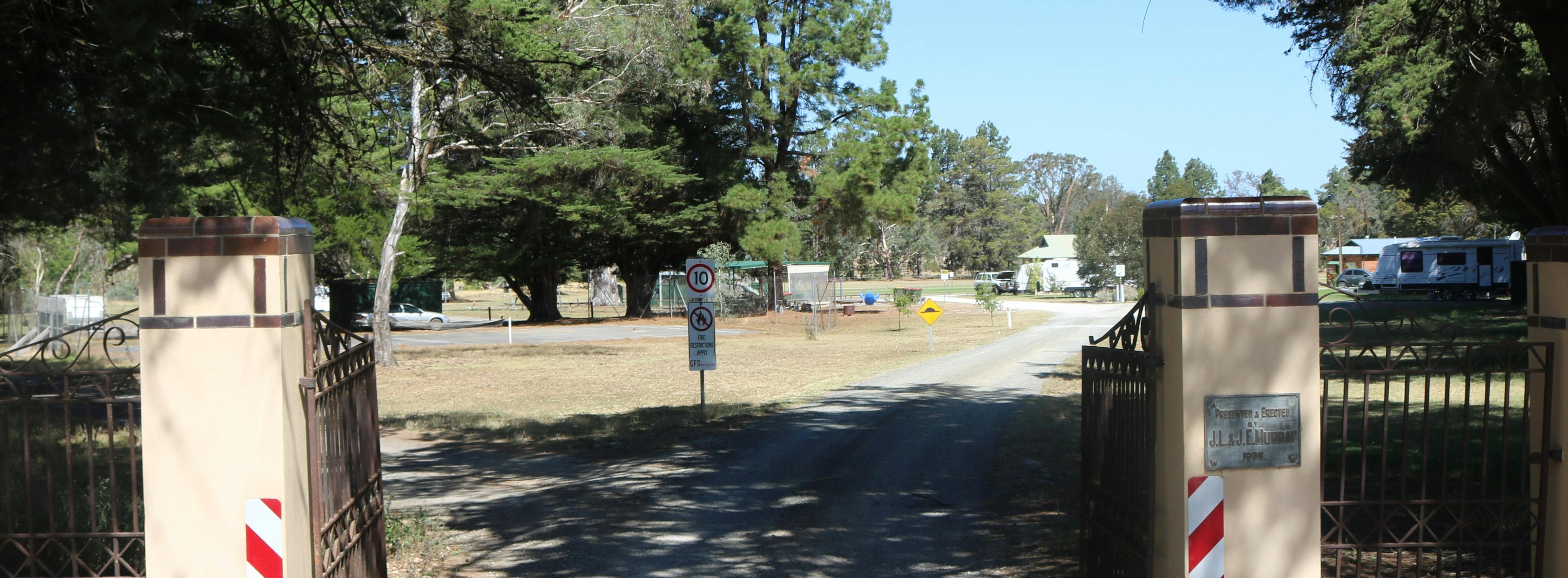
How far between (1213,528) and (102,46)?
24.2 feet

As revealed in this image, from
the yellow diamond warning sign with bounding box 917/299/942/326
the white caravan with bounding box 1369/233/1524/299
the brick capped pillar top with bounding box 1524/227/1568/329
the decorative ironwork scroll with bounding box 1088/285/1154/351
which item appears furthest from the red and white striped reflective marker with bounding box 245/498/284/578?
the white caravan with bounding box 1369/233/1524/299

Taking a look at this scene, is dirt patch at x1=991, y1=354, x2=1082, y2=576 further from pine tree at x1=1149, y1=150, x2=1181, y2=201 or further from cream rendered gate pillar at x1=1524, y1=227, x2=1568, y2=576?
pine tree at x1=1149, y1=150, x2=1181, y2=201

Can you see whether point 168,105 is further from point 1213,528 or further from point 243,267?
point 1213,528

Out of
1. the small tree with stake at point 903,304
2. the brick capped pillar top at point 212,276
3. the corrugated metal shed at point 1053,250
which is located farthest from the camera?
the corrugated metal shed at point 1053,250

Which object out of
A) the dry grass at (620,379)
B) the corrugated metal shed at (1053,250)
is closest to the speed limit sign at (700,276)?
the dry grass at (620,379)

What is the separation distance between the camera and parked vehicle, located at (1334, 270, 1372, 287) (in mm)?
62562

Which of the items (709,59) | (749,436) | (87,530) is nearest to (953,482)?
(749,436)

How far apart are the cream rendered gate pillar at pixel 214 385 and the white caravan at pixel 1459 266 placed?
5171 centimetres

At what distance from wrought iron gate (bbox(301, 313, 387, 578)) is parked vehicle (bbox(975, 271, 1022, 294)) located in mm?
65252

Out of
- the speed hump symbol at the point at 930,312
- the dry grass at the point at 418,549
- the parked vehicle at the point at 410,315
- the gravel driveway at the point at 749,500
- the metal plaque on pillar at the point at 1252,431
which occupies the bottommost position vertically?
the gravel driveway at the point at 749,500

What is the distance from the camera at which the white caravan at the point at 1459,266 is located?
154ft

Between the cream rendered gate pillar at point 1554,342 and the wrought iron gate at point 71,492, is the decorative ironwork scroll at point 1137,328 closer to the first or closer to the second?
the cream rendered gate pillar at point 1554,342

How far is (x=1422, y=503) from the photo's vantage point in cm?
466

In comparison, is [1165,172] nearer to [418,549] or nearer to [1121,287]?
[1121,287]
